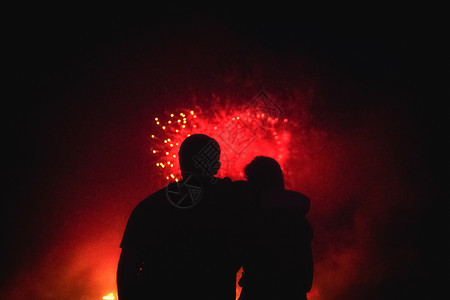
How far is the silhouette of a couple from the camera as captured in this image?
0.97m

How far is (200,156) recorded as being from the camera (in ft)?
3.78

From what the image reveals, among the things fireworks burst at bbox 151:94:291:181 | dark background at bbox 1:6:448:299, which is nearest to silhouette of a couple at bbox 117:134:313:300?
fireworks burst at bbox 151:94:291:181

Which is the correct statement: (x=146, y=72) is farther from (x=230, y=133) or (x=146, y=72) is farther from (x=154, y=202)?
(x=154, y=202)

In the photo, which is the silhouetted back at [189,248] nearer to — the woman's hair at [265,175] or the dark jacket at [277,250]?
the dark jacket at [277,250]

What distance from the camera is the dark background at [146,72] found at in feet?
15.1

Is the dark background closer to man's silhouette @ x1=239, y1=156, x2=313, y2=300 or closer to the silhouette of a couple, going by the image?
the silhouette of a couple

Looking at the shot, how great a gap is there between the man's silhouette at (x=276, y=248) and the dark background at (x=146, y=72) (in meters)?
4.63

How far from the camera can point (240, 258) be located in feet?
3.27

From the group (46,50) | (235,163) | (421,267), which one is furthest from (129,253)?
(421,267)

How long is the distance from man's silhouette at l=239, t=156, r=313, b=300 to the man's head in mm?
200

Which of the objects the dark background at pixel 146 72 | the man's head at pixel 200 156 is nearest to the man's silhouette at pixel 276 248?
the man's head at pixel 200 156

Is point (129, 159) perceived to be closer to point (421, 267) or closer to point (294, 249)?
point (294, 249)

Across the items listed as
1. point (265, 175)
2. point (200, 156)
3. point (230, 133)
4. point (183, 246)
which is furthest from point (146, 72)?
point (183, 246)

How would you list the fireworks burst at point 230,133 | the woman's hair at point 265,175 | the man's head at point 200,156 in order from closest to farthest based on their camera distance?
the man's head at point 200,156 < the woman's hair at point 265,175 < the fireworks burst at point 230,133
